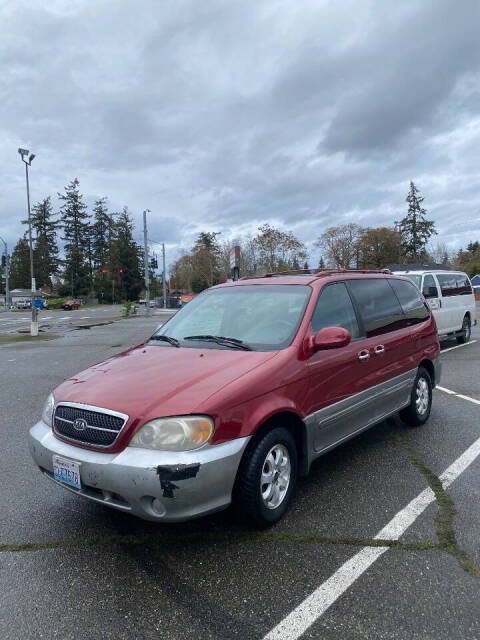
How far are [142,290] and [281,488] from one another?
8773 centimetres

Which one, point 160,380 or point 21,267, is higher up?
point 21,267

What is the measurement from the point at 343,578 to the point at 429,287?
30.6 ft

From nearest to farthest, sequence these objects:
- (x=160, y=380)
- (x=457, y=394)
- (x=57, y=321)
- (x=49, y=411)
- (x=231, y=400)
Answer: (x=231, y=400)
(x=160, y=380)
(x=49, y=411)
(x=457, y=394)
(x=57, y=321)

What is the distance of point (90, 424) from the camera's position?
2.88m

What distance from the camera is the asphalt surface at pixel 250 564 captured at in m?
2.29

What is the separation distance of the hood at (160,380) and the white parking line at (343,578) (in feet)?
3.83

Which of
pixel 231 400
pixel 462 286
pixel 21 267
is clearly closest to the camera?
pixel 231 400

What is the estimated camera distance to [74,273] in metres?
86.4

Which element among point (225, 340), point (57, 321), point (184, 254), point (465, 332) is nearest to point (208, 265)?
point (184, 254)

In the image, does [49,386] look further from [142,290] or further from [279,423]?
[142,290]

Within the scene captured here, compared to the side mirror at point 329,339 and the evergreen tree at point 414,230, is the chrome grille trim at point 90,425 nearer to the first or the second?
the side mirror at point 329,339

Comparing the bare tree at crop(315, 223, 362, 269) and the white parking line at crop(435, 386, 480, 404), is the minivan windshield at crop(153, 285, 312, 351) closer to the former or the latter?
the white parking line at crop(435, 386, 480, 404)

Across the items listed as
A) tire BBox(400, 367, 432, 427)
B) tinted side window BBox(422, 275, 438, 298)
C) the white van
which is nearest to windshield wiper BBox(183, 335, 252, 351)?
tire BBox(400, 367, 432, 427)

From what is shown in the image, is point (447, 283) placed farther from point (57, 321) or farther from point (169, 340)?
point (57, 321)
